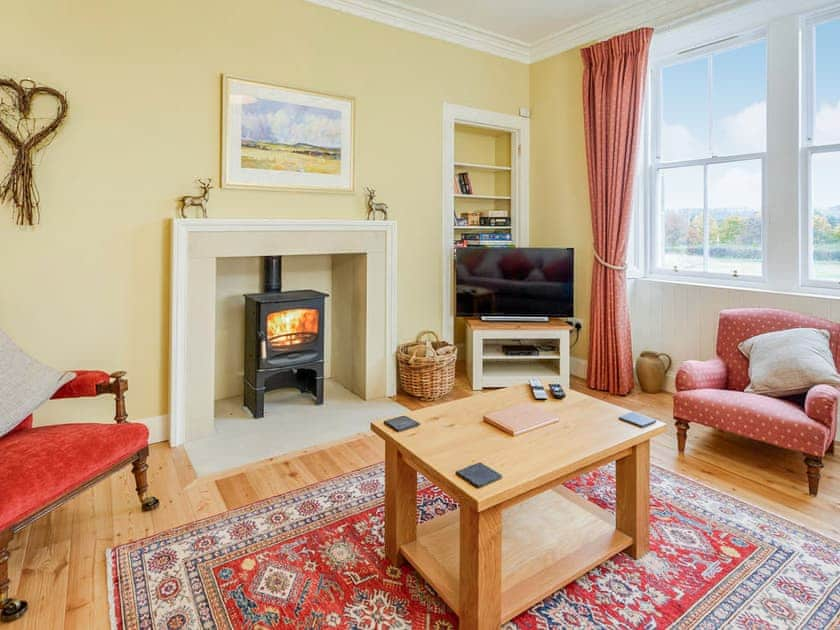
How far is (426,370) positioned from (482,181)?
2.02m

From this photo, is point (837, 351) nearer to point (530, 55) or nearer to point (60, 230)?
point (530, 55)

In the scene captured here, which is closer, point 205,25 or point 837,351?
point 837,351

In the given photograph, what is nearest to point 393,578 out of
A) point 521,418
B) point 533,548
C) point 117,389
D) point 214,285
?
point 533,548

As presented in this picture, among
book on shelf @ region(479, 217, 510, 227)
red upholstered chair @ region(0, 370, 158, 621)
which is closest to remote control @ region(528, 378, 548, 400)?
red upholstered chair @ region(0, 370, 158, 621)

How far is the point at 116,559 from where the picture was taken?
189 cm

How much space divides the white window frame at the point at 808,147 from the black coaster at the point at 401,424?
2801mm

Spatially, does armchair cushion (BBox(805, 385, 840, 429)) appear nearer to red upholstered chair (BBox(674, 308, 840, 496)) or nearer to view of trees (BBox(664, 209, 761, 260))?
red upholstered chair (BBox(674, 308, 840, 496))

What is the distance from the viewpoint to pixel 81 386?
2.24m

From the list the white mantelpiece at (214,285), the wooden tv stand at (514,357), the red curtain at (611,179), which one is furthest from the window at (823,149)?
the white mantelpiece at (214,285)

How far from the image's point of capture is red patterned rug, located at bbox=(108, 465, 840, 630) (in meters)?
1.60

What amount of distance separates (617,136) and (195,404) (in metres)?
3.47

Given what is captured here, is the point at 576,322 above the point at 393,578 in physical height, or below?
above

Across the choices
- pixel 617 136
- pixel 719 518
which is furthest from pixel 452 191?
pixel 719 518

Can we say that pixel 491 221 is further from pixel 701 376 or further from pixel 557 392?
pixel 557 392
